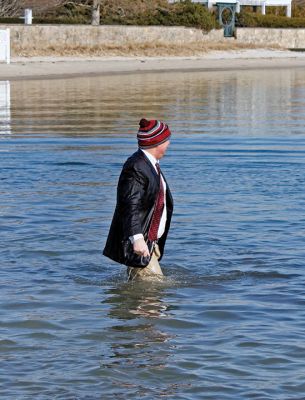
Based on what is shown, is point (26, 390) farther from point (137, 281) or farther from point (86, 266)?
point (86, 266)

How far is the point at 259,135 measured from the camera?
20.9m

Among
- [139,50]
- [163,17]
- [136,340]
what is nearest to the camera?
[136,340]

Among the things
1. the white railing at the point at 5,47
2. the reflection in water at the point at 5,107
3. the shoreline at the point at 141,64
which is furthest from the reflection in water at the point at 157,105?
the white railing at the point at 5,47

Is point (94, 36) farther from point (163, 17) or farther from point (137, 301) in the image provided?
point (137, 301)

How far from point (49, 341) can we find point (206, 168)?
872cm

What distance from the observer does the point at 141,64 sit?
49781 millimetres

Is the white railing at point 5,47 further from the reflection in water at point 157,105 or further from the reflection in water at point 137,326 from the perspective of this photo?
the reflection in water at point 137,326

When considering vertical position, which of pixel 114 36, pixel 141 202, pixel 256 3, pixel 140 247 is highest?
pixel 256 3

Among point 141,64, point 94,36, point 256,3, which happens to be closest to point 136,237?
point 141,64

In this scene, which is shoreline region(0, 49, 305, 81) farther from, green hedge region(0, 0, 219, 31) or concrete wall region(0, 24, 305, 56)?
green hedge region(0, 0, 219, 31)

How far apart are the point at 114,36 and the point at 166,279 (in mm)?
47296

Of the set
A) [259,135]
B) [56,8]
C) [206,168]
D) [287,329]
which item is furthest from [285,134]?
[56,8]

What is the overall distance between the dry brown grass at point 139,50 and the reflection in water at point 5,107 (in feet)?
43.0

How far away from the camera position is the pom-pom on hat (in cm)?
849
